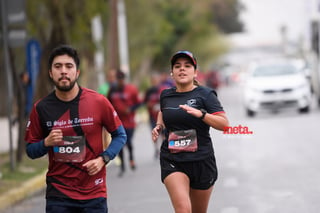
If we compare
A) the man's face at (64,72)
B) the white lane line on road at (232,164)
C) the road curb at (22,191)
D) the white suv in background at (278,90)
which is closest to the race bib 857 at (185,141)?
the man's face at (64,72)

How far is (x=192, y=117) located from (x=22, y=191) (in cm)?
628

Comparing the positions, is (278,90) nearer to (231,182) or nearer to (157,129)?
(231,182)

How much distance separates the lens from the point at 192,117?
6746 millimetres

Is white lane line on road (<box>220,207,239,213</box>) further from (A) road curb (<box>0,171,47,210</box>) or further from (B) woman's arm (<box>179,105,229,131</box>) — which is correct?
(B) woman's arm (<box>179,105,229,131</box>)

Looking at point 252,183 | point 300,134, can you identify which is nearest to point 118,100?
point 252,183

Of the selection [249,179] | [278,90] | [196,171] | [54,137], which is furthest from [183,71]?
[278,90]

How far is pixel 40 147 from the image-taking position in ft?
19.7

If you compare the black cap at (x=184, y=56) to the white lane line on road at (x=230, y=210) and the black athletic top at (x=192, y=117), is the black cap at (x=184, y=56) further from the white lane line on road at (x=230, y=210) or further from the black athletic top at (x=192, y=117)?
the white lane line on road at (x=230, y=210)

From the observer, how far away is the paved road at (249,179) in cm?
1059

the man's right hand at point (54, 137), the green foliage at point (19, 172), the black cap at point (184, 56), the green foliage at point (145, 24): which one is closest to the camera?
the man's right hand at point (54, 137)

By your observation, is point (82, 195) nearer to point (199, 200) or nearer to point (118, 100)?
point (199, 200)

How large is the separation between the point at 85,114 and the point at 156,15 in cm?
3814

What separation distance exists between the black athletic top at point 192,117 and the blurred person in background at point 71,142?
81 cm

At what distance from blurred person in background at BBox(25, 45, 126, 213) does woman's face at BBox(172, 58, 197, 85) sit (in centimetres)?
86
